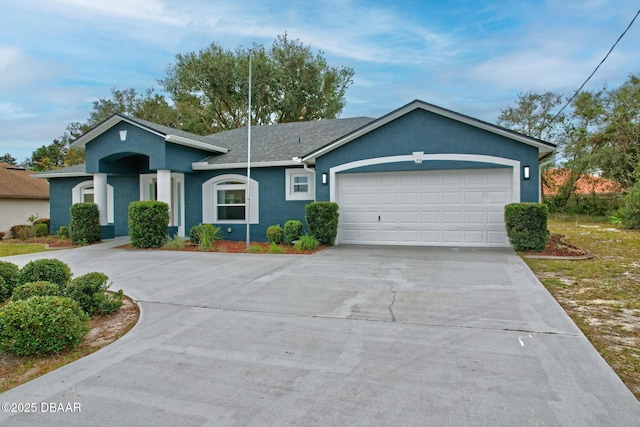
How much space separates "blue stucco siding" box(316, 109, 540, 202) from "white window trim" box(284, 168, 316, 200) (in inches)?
39.2

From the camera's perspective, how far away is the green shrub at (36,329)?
146 inches

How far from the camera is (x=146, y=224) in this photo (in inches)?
466

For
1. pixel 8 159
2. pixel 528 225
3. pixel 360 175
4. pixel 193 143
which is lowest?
pixel 528 225

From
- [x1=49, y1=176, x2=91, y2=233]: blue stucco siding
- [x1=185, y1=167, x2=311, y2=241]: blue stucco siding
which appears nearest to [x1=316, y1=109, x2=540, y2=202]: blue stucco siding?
[x1=185, y1=167, x2=311, y2=241]: blue stucco siding

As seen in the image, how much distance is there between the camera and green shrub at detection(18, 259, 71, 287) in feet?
18.5

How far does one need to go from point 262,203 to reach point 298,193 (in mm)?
1372

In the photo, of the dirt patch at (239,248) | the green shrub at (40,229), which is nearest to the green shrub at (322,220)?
the dirt patch at (239,248)

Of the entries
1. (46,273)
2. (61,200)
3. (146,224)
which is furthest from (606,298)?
(61,200)

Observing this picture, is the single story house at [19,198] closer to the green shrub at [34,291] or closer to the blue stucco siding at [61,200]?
the blue stucco siding at [61,200]

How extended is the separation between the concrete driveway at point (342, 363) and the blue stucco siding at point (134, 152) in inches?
286

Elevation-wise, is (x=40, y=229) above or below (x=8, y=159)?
below

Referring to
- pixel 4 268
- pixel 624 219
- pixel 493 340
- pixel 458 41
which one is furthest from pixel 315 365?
pixel 624 219

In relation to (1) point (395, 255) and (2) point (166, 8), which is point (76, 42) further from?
(1) point (395, 255)

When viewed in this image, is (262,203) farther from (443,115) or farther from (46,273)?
(46,273)
